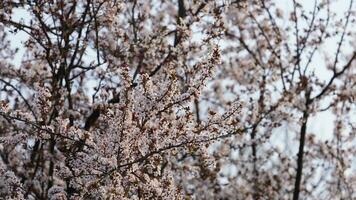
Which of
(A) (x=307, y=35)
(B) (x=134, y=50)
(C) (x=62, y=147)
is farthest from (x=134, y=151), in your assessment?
(A) (x=307, y=35)

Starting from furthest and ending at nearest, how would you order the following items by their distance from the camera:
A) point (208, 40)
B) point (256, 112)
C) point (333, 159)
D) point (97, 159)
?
1. point (333, 159)
2. point (256, 112)
3. point (208, 40)
4. point (97, 159)

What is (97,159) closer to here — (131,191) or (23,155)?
(131,191)

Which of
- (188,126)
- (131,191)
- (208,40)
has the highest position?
(208,40)

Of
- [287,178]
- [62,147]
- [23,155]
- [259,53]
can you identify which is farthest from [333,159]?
[62,147]

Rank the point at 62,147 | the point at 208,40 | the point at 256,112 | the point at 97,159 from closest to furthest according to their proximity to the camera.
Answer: the point at 97,159 → the point at 62,147 → the point at 208,40 → the point at 256,112

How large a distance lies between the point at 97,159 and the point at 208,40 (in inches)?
96.3

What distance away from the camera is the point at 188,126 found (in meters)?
4.88

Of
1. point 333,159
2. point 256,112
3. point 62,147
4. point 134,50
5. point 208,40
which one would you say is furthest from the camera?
point 333,159

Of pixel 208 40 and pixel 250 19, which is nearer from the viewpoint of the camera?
pixel 208 40

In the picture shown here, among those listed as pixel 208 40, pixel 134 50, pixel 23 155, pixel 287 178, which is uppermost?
pixel 287 178

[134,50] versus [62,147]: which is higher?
[134,50]

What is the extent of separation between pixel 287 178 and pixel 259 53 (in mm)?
2913

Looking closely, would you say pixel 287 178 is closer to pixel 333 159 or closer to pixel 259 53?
pixel 333 159

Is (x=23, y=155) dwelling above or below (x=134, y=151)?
above
